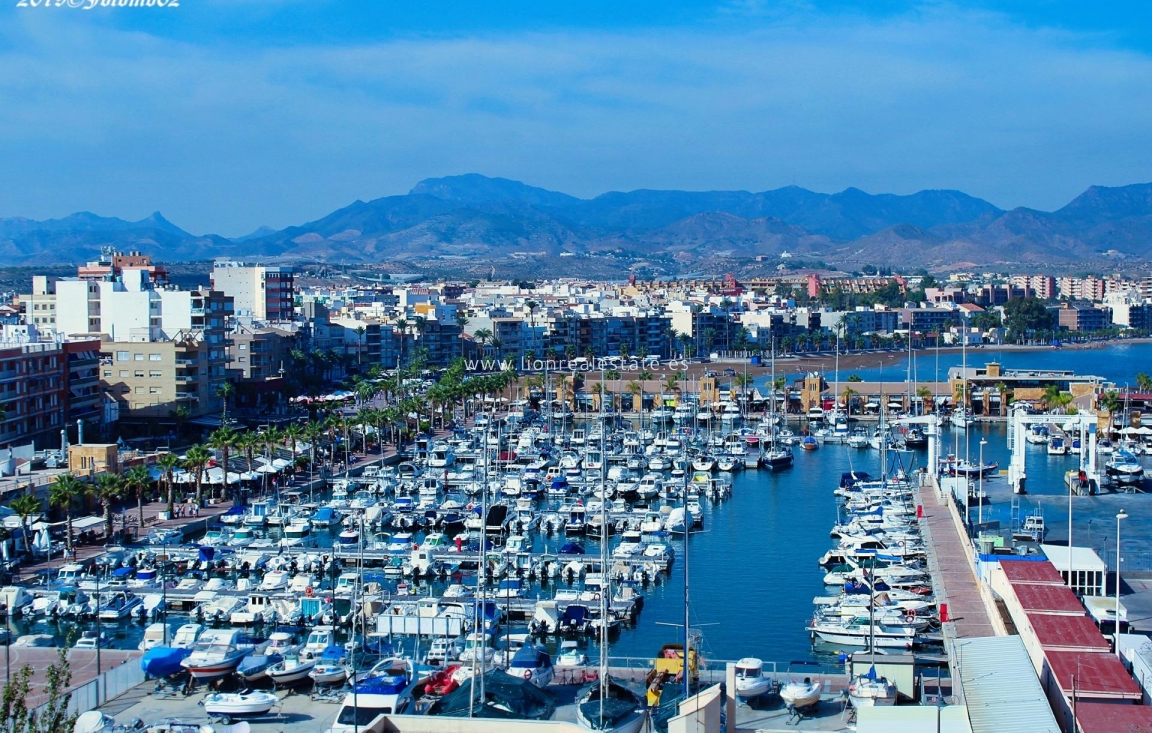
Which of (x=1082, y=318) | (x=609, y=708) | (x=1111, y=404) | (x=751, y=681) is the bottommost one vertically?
(x=751, y=681)

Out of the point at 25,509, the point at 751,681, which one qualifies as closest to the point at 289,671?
the point at 751,681

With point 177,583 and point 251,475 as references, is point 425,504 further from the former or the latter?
point 177,583

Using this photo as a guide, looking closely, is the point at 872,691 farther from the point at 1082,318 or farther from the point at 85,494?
the point at 1082,318

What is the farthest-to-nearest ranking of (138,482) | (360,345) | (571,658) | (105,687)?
(360,345) < (138,482) < (571,658) < (105,687)

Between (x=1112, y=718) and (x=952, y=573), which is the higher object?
(x=1112, y=718)

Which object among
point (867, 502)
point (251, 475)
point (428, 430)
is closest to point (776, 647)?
point (867, 502)

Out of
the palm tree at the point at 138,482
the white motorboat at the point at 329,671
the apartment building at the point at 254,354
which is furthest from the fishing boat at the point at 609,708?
the apartment building at the point at 254,354
